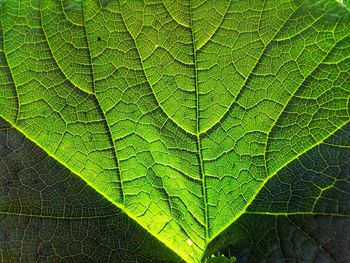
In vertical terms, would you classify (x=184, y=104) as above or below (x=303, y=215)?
above

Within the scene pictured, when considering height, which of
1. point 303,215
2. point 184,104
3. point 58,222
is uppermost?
point 184,104

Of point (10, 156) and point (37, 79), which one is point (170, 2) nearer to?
point (37, 79)

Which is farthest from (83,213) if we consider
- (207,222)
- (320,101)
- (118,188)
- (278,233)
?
(320,101)

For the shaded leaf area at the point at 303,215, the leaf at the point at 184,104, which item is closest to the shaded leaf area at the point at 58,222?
the leaf at the point at 184,104

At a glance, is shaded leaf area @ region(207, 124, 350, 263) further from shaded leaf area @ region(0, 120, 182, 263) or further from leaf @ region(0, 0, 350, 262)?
shaded leaf area @ region(0, 120, 182, 263)

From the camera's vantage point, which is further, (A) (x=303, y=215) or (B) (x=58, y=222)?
(B) (x=58, y=222)

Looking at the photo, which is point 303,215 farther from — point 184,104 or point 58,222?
point 58,222

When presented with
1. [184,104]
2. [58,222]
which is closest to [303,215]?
[184,104]

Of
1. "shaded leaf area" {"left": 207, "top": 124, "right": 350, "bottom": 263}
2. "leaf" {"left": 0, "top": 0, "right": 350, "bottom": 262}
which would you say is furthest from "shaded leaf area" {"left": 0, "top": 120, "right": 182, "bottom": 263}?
"shaded leaf area" {"left": 207, "top": 124, "right": 350, "bottom": 263}
